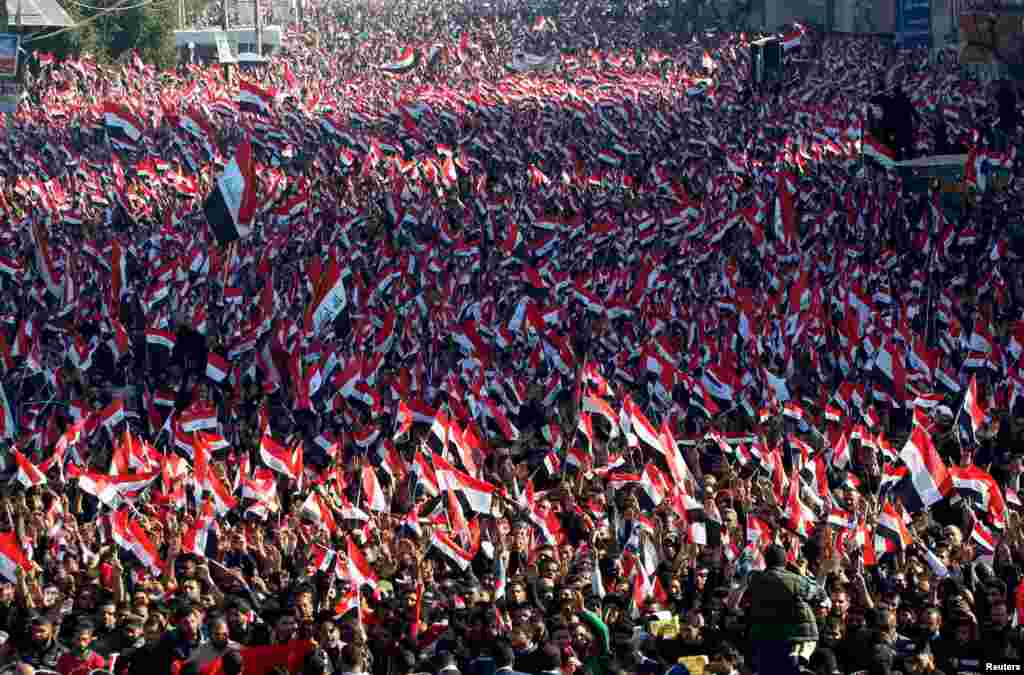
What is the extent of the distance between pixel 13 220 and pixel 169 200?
2.65 metres

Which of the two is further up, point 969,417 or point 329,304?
point 969,417

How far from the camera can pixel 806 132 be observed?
39.3 meters

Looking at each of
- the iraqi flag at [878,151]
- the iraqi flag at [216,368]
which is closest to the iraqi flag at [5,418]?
the iraqi flag at [216,368]

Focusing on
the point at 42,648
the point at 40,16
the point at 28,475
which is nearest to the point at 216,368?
the point at 28,475

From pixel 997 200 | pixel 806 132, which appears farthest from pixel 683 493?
pixel 806 132

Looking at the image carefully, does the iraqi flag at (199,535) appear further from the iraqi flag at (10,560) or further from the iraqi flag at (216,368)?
the iraqi flag at (216,368)

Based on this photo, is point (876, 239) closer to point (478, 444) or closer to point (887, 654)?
point (478, 444)

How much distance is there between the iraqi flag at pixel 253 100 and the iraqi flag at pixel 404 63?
609 inches

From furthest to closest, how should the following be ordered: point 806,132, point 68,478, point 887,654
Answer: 1. point 806,132
2. point 68,478
3. point 887,654

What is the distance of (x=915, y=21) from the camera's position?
54.8 metres

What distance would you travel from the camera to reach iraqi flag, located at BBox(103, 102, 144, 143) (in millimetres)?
42969

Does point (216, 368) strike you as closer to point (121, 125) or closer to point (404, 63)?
point (121, 125)

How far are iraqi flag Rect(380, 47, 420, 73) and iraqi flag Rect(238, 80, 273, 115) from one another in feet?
50.8

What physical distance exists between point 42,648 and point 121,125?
31.2m
